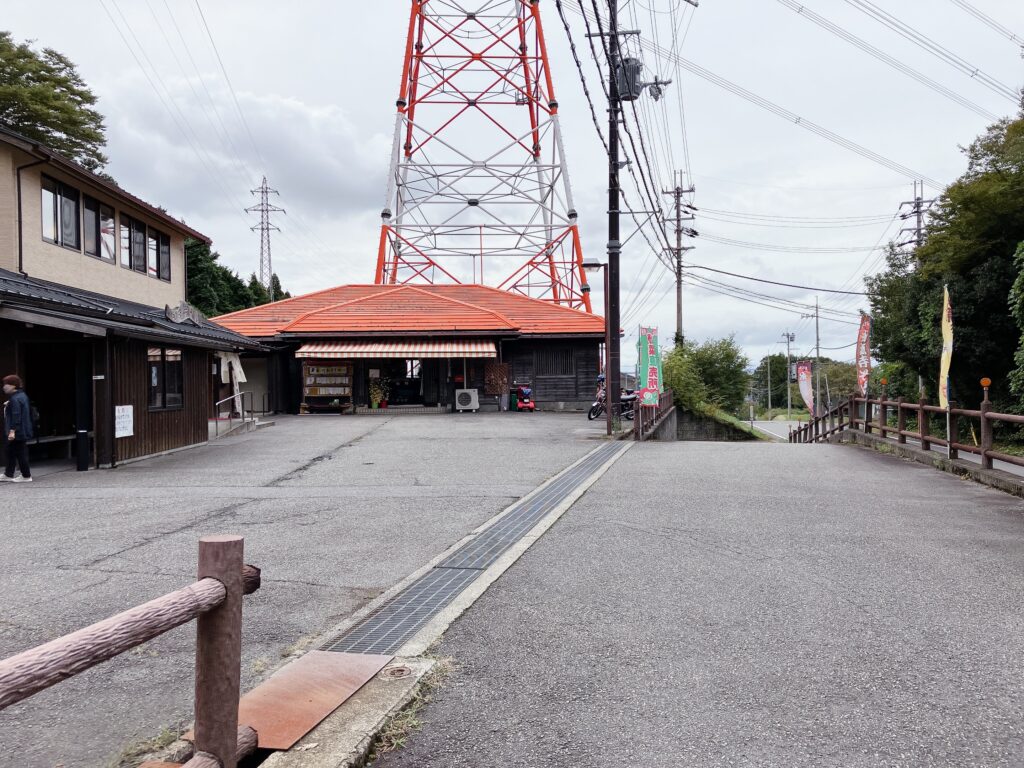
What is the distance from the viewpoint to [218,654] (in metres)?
2.62

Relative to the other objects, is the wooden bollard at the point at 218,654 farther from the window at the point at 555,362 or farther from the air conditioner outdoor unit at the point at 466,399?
the window at the point at 555,362

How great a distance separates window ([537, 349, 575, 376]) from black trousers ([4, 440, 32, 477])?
1762 cm

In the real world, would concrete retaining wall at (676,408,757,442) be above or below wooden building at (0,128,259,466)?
below

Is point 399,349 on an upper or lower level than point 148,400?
upper

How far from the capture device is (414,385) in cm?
2717

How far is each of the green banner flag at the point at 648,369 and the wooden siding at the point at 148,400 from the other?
9.82 meters

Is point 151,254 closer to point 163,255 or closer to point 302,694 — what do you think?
point 163,255

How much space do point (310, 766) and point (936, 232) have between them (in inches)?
846

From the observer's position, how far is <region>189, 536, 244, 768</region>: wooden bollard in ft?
8.56

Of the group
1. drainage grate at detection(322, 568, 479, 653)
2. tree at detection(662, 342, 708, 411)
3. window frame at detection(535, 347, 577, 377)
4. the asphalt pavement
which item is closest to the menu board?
window frame at detection(535, 347, 577, 377)

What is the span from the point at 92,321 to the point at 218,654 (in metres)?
11.0

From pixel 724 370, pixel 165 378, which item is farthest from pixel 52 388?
pixel 724 370

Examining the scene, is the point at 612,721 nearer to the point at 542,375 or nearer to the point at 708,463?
the point at 708,463

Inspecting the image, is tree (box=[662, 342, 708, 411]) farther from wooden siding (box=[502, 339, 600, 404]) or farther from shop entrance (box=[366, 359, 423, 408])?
shop entrance (box=[366, 359, 423, 408])
